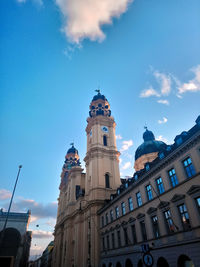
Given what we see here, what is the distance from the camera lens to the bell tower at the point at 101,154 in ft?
153

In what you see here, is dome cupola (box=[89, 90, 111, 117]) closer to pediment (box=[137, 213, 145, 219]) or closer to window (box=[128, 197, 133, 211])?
window (box=[128, 197, 133, 211])

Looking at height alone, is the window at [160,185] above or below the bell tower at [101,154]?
below

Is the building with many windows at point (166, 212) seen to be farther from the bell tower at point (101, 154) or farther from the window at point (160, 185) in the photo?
the bell tower at point (101, 154)

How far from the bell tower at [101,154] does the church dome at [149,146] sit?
6.83 m

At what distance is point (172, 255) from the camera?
19.1 metres

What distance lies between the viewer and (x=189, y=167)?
19156mm

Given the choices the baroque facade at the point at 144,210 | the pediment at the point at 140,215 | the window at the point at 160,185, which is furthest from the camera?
the pediment at the point at 140,215

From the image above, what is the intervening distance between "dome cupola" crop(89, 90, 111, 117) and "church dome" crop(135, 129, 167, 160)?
13712 mm

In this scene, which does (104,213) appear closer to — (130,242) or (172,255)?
(130,242)

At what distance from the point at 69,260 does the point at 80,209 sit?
13.8 m

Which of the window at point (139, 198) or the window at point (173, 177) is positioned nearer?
the window at point (173, 177)

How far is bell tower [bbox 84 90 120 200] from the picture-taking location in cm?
4649

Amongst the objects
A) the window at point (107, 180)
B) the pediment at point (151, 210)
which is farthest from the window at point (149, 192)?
the window at point (107, 180)

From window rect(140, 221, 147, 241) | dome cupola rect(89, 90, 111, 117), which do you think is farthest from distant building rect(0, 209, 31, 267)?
window rect(140, 221, 147, 241)
